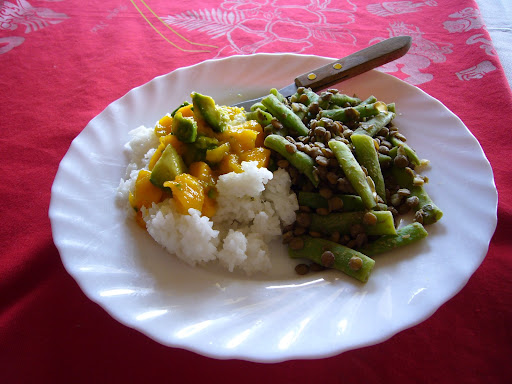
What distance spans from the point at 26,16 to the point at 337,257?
5.12 meters

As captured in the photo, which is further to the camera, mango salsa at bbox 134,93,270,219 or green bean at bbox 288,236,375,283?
mango salsa at bbox 134,93,270,219

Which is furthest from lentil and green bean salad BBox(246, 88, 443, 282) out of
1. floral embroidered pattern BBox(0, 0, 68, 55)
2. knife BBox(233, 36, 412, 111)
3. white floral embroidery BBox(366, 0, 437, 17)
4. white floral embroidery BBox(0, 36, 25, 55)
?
floral embroidered pattern BBox(0, 0, 68, 55)

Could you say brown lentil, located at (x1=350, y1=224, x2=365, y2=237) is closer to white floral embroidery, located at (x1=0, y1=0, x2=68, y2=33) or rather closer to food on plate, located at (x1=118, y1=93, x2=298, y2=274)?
food on plate, located at (x1=118, y1=93, x2=298, y2=274)

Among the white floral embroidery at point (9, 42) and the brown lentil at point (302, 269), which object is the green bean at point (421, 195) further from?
the white floral embroidery at point (9, 42)

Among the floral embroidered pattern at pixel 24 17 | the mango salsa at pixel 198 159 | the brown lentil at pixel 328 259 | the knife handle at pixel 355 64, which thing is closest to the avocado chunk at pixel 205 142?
the mango salsa at pixel 198 159

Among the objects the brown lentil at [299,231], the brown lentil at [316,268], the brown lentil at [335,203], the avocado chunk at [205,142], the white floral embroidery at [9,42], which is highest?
the white floral embroidery at [9,42]

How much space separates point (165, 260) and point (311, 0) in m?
A: 4.40

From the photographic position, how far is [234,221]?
278cm

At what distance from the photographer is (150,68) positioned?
13.7ft

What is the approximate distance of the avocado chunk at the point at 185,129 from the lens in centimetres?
256

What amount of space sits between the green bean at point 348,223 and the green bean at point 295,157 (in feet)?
0.89

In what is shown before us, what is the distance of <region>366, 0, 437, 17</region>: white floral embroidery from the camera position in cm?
479

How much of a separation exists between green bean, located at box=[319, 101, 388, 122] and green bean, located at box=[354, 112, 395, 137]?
0.06 metres

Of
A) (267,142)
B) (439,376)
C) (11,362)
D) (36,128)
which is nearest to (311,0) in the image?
(267,142)
